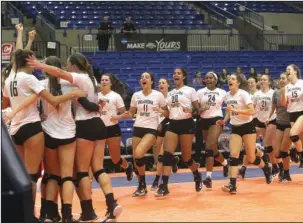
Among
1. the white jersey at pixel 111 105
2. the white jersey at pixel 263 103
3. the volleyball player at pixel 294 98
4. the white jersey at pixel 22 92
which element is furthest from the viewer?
the white jersey at pixel 263 103

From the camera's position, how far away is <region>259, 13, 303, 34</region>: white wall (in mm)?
21266

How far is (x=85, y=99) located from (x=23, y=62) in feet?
2.32

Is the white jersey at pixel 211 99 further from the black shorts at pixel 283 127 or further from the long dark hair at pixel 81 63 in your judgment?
the long dark hair at pixel 81 63

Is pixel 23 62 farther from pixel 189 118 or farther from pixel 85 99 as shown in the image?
pixel 189 118

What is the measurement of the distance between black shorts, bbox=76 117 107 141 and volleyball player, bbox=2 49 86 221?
0.40 meters

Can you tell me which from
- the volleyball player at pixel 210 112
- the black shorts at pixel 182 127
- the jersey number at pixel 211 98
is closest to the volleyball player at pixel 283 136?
the volleyball player at pixel 210 112

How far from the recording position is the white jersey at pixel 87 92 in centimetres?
558

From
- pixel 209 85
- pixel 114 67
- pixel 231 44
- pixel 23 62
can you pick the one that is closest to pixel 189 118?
pixel 209 85

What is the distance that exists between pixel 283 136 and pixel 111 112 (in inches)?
123

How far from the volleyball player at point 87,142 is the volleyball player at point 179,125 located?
2.63 metres

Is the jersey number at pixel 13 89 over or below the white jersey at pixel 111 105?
over

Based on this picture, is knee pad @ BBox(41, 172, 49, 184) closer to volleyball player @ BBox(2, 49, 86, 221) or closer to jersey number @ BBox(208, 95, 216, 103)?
volleyball player @ BBox(2, 49, 86, 221)

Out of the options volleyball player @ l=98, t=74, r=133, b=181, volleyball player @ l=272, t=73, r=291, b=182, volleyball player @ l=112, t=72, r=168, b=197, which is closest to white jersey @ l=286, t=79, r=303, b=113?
volleyball player @ l=272, t=73, r=291, b=182

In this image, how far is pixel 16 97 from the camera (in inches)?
209
